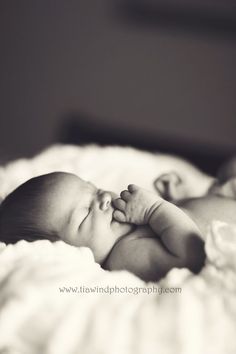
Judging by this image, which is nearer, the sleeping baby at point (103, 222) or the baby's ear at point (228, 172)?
the sleeping baby at point (103, 222)

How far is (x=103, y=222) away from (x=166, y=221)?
10 cm

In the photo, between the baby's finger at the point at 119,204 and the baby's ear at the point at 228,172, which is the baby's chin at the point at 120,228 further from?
the baby's ear at the point at 228,172

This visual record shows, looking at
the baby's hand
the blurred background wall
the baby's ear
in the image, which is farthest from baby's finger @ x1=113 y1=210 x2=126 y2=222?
the blurred background wall

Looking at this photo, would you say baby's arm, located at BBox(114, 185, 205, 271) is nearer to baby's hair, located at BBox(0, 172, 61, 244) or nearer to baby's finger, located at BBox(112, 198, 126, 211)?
baby's finger, located at BBox(112, 198, 126, 211)

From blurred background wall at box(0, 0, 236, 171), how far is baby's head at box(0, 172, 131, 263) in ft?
4.03

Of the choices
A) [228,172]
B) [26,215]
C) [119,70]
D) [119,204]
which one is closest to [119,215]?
[119,204]

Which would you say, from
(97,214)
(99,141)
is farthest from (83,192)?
(99,141)

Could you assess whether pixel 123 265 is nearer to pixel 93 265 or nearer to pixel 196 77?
pixel 93 265

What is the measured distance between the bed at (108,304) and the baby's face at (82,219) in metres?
0.04

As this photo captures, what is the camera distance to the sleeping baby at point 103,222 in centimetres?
65

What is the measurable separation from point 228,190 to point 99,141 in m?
1.04

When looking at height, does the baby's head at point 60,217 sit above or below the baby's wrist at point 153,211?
below

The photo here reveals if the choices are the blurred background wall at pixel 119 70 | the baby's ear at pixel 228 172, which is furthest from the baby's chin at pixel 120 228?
the blurred background wall at pixel 119 70

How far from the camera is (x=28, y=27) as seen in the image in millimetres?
2139
